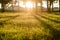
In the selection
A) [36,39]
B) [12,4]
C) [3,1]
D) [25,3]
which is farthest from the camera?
[25,3]

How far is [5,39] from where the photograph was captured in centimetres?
1069

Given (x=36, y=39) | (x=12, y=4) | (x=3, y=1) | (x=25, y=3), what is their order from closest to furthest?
1. (x=36, y=39)
2. (x=3, y=1)
3. (x=12, y=4)
4. (x=25, y=3)

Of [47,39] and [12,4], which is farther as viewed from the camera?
[12,4]

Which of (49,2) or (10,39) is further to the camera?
(49,2)

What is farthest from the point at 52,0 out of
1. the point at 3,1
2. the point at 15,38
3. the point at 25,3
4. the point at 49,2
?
the point at 15,38

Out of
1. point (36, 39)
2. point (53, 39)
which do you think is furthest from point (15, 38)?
point (53, 39)

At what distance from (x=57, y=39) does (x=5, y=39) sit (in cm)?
287

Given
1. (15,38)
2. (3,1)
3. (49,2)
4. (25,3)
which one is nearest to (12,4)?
(3,1)

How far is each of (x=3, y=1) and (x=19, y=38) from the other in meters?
61.1

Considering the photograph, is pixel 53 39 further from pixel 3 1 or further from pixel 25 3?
pixel 25 3

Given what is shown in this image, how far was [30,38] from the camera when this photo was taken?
10.8 metres

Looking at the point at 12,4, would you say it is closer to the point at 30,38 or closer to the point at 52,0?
the point at 52,0

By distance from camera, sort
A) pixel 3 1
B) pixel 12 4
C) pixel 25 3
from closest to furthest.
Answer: pixel 3 1, pixel 12 4, pixel 25 3

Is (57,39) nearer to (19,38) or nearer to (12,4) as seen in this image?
(19,38)
